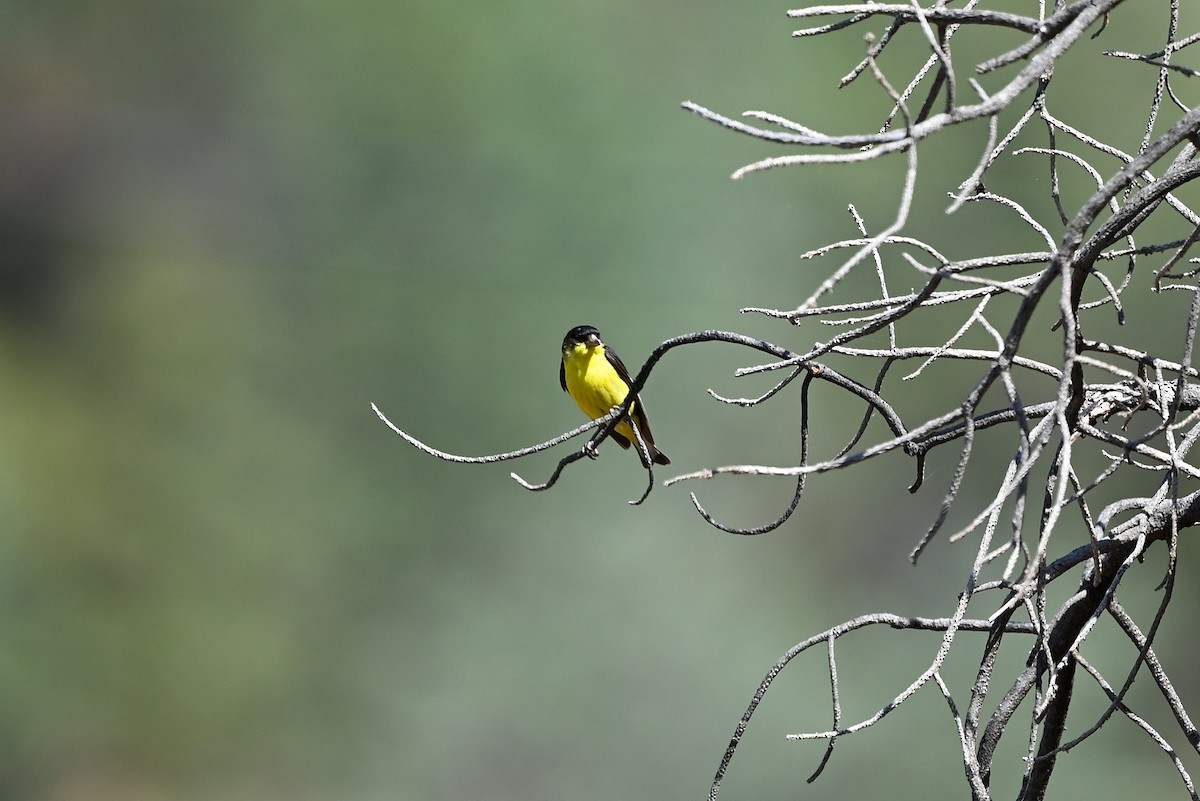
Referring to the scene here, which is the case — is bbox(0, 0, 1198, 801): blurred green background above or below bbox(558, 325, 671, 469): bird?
above

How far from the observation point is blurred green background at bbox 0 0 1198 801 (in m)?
15.4

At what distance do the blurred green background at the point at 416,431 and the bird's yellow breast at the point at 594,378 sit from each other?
846 centimetres

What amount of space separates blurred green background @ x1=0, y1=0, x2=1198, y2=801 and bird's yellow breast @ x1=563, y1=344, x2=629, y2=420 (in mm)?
8461

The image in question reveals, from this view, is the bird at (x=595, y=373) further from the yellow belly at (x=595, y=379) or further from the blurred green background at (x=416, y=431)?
the blurred green background at (x=416, y=431)

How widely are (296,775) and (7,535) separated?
4.69m

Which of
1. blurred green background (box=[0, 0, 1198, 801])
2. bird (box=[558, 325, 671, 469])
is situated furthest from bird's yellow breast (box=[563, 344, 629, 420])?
blurred green background (box=[0, 0, 1198, 801])

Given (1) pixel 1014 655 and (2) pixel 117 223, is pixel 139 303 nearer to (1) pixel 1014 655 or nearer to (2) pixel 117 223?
(2) pixel 117 223

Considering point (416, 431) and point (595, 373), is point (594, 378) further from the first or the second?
point (416, 431)

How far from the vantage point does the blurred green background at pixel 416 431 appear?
15.4 meters

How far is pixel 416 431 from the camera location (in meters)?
15.6

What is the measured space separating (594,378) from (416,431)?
391 inches

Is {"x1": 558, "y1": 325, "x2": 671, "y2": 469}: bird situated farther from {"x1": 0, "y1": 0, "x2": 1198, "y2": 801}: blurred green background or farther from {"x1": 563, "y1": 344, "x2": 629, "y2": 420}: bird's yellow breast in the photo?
{"x1": 0, "y1": 0, "x2": 1198, "y2": 801}: blurred green background

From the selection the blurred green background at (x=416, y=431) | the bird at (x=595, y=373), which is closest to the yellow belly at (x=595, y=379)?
the bird at (x=595, y=373)

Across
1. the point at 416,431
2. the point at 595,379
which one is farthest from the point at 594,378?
the point at 416,431
